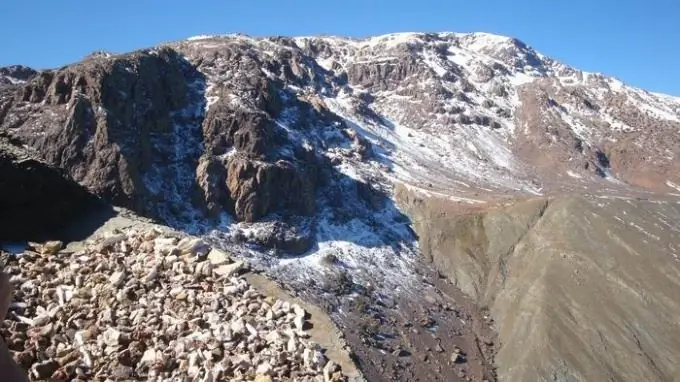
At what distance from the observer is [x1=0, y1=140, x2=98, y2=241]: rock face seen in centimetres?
1427

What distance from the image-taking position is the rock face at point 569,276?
46250mm

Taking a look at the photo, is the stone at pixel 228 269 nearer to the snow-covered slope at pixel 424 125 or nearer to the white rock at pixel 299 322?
the white rock at pixel 299 322

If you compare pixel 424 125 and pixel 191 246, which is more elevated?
pixel 424 125

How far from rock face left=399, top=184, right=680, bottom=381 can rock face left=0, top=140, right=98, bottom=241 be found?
39.7m

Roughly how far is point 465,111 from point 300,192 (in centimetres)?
6898

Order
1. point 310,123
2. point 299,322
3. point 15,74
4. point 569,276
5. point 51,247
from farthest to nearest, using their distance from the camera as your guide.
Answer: point 15,74
point 310,123
point 569,276
point 51,247
point 299,322

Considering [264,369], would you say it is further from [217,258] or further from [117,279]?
[117,279]

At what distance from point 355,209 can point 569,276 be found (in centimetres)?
2511

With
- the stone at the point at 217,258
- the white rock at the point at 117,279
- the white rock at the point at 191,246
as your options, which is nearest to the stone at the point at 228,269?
the stone at the point at 217,258

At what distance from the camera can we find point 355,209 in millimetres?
67625

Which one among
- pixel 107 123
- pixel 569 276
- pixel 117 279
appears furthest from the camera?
pixel 107 123

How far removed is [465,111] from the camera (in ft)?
404

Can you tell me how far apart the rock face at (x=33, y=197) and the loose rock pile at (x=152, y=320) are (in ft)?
6.65

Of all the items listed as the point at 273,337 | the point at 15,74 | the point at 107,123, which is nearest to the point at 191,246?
the point at 273,337
